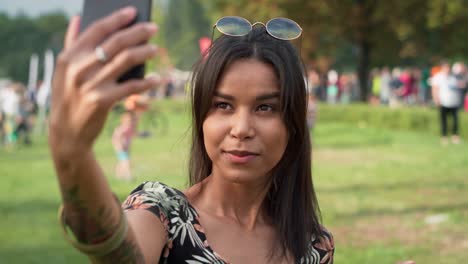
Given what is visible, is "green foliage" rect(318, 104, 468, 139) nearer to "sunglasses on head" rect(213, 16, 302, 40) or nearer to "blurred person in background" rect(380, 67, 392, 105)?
"blurred person in background" rect(380, 67, 392, 105)

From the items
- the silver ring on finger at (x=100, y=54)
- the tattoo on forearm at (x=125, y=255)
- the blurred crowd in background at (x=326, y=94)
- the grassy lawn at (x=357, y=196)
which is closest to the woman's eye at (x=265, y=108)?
the grassy lawn at (x=357, y=196)

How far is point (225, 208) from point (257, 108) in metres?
0.31

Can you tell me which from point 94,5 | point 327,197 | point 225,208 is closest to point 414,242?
point 327,197

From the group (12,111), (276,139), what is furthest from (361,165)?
(276,139)

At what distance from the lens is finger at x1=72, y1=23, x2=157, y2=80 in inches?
55.0

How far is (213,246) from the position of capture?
2221mm

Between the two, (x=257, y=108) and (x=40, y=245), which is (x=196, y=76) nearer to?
(x=257, y=108)

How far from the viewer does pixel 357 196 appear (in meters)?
11.6

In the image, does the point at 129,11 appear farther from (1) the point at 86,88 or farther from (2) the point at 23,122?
(2) the point at 23,122

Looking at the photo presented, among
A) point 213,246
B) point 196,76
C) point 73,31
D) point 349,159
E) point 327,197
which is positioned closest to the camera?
point 73,31

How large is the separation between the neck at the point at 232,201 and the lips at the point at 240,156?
0.46 ft

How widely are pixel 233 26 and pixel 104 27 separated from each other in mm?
1065

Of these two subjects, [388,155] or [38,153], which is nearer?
[388,155]

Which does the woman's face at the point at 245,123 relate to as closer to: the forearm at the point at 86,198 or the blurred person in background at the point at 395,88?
the forearm at the point at 86,198
